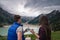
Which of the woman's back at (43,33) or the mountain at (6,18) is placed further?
the mountain at (6,18)

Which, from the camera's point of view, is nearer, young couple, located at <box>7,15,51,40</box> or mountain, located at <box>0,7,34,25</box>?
young couple, located at <box>7,15,51,40</box>

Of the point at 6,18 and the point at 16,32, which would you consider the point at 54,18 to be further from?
the point at 16,32

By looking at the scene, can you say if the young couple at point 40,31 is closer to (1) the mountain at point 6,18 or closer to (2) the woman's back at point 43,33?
(2) the woman's back at point 43,33

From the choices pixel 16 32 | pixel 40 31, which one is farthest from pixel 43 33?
pixel 16 32

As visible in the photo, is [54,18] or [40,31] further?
[54,18]

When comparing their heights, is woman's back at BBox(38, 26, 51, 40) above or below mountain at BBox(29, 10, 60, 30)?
below

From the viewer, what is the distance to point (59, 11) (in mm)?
7305

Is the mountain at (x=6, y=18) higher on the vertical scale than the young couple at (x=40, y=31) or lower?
higher

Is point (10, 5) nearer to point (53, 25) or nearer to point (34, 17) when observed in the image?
point (34, 17)

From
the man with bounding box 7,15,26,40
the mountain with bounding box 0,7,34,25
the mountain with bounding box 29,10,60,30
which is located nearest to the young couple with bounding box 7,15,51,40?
the man with bounding box 7,15,26,40

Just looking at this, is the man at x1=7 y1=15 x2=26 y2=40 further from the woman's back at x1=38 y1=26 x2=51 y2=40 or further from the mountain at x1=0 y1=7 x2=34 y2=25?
the mountain at x1=0 y1=7 x2=34 y2=25

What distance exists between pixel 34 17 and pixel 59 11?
2.53ft

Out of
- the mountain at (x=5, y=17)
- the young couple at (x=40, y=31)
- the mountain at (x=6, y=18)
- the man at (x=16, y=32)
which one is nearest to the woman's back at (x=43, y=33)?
the young couple at (x=40, y=31)

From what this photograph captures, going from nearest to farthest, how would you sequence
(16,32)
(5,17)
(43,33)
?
(43,33) < (16,32) < (5,17)
